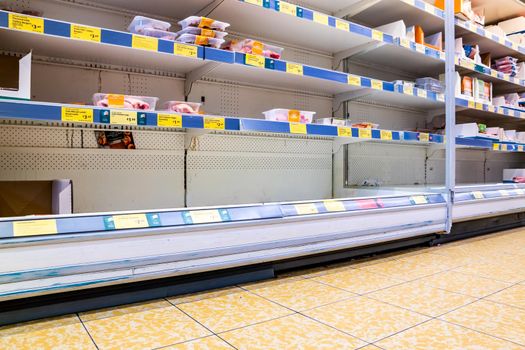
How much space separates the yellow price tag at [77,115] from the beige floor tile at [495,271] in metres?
2.13

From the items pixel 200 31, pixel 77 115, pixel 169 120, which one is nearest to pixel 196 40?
pixel 200 31

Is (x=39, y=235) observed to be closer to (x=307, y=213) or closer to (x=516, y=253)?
(x=307, y=213)

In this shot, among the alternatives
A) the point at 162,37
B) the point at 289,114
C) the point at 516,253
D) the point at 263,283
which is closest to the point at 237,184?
the point at 289,114

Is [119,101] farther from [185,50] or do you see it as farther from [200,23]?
[200,23]

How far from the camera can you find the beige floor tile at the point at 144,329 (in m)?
1.30

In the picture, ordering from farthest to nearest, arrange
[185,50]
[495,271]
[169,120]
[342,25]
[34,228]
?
1. [342,25]
2. [495,271]
3. [185,50]
4. [169,120]
5. [34,228]

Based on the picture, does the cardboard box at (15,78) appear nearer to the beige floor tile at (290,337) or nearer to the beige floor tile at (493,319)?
the beige floor tile at (290,337)

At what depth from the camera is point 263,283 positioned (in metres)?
2.00

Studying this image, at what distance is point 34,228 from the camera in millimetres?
1397

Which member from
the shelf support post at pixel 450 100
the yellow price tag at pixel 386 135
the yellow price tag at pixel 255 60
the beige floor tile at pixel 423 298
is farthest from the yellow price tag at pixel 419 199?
the yellow price tag at pixel 255 60

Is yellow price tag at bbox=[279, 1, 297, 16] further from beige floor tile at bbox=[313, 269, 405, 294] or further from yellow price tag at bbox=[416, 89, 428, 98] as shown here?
beige floor tile at bbox=[313, 269, 405, 294]

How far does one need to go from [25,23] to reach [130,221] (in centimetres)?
85

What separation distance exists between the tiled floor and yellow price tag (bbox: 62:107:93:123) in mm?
770

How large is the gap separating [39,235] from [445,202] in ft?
8.84
